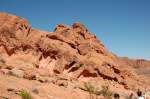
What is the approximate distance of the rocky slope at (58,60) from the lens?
25.0m

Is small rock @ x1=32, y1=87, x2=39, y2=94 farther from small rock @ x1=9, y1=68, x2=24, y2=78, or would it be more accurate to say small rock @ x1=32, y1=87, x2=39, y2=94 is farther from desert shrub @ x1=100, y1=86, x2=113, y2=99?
desert shrub @ x1=100, y1=86, x2=113, y2=99

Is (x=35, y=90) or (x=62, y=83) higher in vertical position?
(x=62, y=83)

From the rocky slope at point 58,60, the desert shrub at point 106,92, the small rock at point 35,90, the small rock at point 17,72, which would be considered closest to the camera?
the small rock at point 35,90

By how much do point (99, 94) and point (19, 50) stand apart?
8.06 m

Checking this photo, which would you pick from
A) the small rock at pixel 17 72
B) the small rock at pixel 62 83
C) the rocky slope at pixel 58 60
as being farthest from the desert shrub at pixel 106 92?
the small rock at pixel 17 72

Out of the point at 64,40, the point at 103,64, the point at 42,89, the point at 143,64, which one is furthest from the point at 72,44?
the point at 143,64

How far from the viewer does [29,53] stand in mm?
27734

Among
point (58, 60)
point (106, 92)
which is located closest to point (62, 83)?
point (58, 60)

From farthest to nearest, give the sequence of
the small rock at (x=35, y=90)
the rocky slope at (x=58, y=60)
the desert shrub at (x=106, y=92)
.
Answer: the rocky slope at (x=58, y=60) → the desert shrub at (x=106, y=92) → the small rock at (x=35, y=90)

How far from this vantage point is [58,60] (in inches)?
1095

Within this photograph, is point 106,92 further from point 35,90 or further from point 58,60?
point 35,90

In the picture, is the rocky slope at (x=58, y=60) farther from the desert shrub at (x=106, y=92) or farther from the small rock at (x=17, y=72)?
the desert shrub at (x=106, y=92)

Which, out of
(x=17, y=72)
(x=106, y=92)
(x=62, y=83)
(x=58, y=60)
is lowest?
(x=106, y=92)

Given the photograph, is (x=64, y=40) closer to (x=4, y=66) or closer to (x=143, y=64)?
(x=4, y=66)
